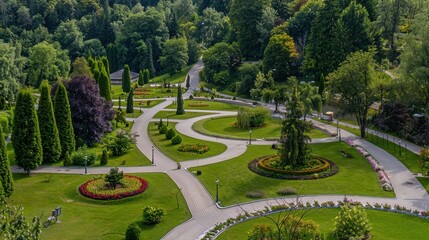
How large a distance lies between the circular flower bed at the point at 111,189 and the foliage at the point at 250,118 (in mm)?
27236

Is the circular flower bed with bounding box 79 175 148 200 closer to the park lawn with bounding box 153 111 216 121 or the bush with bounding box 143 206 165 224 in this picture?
the bush with bounding box 143 206 165 224

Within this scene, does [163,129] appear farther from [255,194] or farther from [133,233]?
[133,233]

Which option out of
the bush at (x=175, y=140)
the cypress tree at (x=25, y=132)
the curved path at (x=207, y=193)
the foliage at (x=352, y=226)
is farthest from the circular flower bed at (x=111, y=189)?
the foliage at (x=352, y=226)

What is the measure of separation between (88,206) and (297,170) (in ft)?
65.6

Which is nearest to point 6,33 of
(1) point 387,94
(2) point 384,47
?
(2) point 384,47

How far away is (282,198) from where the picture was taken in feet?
133

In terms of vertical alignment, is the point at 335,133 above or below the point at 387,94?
below

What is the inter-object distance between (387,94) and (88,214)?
41.2 meters

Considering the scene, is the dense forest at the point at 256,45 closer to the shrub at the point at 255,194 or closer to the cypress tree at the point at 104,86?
the cypress tree at the point at 104,86

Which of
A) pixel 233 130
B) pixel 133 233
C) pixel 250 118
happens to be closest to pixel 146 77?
pixel 250 118

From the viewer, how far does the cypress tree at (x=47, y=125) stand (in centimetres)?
4838

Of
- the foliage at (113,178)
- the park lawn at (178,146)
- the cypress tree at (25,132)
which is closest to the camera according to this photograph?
the foliage at (113,178)

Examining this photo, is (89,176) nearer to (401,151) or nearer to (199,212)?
(199,212)

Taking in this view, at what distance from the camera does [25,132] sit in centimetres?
4512
